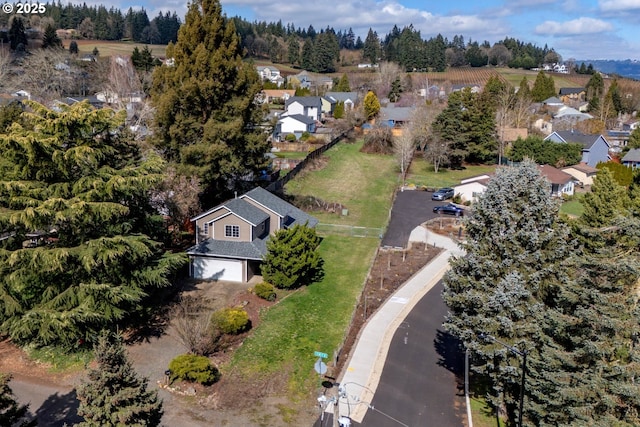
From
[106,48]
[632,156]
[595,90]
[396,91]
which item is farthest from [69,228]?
[106,48]

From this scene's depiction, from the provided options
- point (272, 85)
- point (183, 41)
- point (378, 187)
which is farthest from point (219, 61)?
point (272, 85)

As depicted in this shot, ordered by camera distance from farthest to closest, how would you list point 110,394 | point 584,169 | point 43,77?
point 43,77
point 584,169
point 110,394

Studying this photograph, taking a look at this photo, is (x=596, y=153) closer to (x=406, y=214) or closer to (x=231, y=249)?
(x=406, y=214)

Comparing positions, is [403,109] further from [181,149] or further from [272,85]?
[181,149]

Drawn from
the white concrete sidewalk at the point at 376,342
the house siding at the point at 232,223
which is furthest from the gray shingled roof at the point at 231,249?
the white concrete sidewalk at the point at 376,342

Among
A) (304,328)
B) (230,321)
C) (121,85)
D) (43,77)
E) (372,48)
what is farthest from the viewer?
(372,48)

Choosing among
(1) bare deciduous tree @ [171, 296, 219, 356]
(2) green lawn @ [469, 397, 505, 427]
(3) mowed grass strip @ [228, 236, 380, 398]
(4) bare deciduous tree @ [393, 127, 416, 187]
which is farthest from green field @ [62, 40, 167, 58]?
(2) green lawn @ [469, 397, 505, 427]

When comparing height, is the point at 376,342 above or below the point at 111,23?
below

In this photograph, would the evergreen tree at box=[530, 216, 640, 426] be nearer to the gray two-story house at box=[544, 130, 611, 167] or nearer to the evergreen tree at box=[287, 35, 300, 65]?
the gray two-story house at box=[544, 130, 611, 167]
